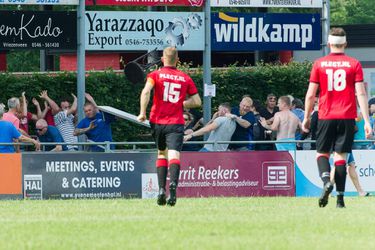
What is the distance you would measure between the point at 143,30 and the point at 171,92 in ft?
33.8

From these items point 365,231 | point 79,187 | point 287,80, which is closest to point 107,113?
point 79,187

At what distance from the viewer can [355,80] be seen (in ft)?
48.7

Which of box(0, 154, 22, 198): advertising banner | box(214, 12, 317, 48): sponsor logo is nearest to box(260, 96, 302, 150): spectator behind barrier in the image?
box(0, 154, 22, 198): advertising banner

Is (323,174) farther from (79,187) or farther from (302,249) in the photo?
(79,187)

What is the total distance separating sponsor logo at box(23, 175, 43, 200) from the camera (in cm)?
2125

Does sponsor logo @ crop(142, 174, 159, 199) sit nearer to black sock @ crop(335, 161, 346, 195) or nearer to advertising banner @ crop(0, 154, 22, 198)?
advertising banner @ crop(0, 154, 22, 198)

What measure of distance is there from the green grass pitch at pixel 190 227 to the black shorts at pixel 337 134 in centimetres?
75

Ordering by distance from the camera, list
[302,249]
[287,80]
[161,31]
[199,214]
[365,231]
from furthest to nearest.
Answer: [287,80] → [161,31] → [199,214] → [365,231] → [302,249]

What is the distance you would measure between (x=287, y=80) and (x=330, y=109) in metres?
15.1

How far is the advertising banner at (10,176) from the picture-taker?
69.3 ft

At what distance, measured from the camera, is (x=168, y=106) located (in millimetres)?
15805

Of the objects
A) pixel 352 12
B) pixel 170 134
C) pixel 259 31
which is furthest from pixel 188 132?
pixel 352 12

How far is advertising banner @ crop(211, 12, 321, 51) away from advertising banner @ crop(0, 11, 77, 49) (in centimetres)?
332

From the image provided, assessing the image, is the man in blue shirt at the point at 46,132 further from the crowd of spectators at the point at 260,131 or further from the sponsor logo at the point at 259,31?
the sponsor logo at the point at 259,31
